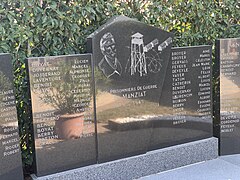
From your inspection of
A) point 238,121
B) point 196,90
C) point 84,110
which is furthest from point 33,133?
point 238,121

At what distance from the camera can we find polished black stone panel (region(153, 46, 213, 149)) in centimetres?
409

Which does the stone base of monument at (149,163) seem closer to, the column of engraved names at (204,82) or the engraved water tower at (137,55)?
the column of engraved names at (204,82)

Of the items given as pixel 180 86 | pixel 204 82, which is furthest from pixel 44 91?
pixel 204 82

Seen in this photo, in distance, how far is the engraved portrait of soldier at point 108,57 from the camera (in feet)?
11.6

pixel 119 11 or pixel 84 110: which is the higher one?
pixel 119 11

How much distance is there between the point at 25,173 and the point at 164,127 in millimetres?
1637

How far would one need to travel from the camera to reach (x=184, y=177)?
12.8 feet

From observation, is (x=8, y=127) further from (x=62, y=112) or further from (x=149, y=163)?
(x=149, y=163)

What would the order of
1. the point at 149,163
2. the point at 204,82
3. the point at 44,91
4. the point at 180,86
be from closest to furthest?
1. the point at 44,91
2. the point at 149,163
3. the point at 180,86
4. the point at 204,82

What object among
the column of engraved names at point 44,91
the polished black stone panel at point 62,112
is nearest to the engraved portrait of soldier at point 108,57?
the polished black stone panel at point 62,112

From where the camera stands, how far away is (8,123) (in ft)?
10.4

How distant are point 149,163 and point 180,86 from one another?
3.17ft

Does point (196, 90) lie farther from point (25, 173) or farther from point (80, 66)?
point (25, 173)

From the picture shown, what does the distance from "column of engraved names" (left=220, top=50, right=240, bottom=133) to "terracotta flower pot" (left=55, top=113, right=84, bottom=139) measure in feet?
6.16
